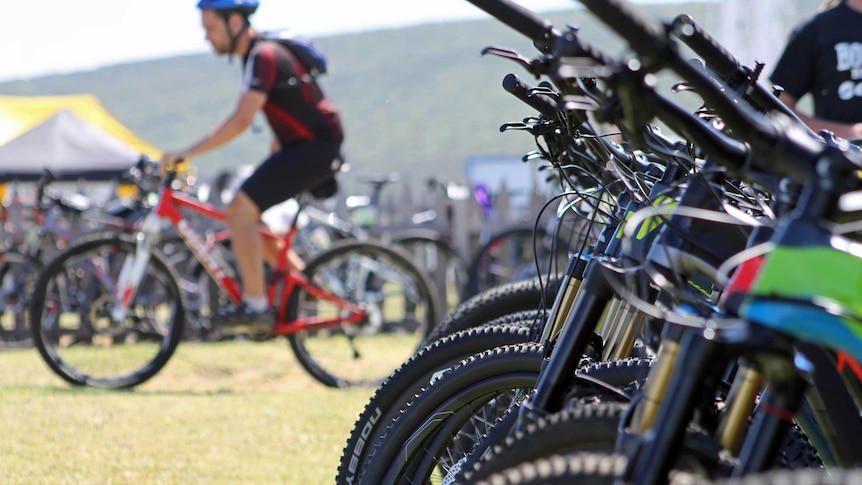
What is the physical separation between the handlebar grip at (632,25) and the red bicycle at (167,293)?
567 cm

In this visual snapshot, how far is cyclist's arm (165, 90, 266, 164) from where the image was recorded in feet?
22.6

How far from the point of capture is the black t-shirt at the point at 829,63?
554 cm

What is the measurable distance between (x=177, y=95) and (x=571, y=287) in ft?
303

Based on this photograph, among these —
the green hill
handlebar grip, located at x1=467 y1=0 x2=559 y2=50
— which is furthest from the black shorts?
the green hill

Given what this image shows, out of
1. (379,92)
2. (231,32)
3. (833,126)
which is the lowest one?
(231,32)

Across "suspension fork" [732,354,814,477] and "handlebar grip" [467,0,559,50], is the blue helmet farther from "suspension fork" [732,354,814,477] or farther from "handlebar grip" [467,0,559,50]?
"suspension fork" [732,354,814,477]

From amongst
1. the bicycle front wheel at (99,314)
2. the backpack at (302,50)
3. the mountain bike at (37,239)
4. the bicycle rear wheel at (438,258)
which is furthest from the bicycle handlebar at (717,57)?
the mountain bike at (37,239)

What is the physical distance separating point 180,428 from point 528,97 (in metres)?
3.35

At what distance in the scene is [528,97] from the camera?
2873mm

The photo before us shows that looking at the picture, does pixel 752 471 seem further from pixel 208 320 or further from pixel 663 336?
pixel 208 320

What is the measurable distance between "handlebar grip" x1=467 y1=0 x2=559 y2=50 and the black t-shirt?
3.82 metres

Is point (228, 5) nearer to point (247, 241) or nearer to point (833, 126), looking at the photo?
point (247, 241)

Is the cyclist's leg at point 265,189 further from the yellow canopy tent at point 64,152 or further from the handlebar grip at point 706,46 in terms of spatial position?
the yellow canopy tent at point 64,152

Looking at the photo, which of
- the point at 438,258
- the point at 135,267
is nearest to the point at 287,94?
the point at 135,267
